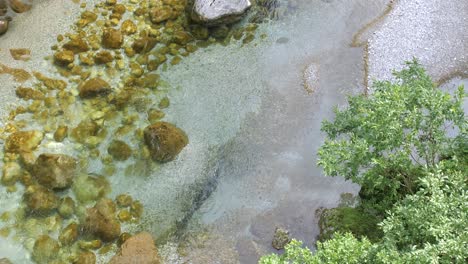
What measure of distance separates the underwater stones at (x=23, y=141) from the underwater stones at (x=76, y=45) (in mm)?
3965

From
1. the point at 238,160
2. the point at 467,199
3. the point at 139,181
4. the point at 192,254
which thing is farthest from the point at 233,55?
the point at 467,199

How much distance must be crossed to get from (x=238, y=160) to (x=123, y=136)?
433 cm

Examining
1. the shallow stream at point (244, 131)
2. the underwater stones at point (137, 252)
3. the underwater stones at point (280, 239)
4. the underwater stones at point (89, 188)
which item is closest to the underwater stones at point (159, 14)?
the shallow stream at point (244, 131)

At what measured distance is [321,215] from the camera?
17.2m

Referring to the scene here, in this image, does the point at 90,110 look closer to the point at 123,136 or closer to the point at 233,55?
the point at 123,136

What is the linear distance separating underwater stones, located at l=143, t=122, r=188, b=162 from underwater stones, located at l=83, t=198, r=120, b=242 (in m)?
2.61

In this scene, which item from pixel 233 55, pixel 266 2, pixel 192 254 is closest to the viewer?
pixel 192 254

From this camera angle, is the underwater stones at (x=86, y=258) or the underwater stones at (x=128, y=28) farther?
the underwater stones at (x=128, y=28)

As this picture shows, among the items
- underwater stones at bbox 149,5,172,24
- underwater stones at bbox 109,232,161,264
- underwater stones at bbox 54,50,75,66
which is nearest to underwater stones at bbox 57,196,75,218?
underwater stones at bbox 109,232,161,264

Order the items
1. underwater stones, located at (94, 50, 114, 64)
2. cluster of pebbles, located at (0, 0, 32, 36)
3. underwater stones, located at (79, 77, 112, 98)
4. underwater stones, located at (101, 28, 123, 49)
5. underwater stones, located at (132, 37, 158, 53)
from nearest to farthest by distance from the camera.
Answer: underwater stones, located at (79, 77, 112, 98) → underwater stones, located at (94, 50, 114, 64) → underwater stones, located at (101, 28, 123, 49) → underwater stones, located at (132, 37, 158, 53) → cluster of pebbles, located at (0, 0, 32, 36)

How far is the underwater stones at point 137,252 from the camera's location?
1595cm

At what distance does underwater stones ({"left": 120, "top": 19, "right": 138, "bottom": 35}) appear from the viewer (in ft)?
69.8

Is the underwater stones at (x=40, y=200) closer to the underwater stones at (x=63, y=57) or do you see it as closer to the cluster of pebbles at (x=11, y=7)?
the underwater stones at (x=63, y=57)

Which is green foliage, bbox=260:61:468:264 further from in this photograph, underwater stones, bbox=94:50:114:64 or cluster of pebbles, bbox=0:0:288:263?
underwater stones, bbox=94:50:114:64
